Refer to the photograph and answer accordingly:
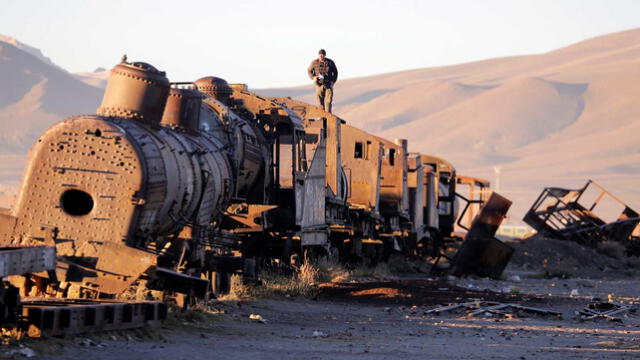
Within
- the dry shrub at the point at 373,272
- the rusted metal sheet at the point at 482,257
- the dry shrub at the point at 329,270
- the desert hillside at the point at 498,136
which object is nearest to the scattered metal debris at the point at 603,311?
the dry shrub at the point at 329,270

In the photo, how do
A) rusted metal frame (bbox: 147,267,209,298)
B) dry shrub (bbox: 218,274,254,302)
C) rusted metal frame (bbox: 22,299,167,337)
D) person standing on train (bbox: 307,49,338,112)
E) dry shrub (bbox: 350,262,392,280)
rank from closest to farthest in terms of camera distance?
rusted metal frame (bbox: 22,299,167,337) < rusted metal frame (bbox: 147,267,209,298) < dry shrub (bbox: 218,274,254,302) < person standing on train (bbox: 307,49,338,112) < dry shrub (bbox: 350,262,392,280)

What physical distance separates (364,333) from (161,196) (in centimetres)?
319

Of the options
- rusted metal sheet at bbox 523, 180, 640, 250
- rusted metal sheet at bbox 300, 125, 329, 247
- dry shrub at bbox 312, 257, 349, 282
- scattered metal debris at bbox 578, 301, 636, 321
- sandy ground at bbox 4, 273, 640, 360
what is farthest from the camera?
rusted metal sheet at bbox 523, 180, 640, 250

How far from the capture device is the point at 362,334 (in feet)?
48.2

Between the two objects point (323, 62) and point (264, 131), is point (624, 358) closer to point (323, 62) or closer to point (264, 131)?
point (264, 131)

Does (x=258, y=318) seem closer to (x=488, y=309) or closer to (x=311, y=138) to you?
(x=488, y=309)

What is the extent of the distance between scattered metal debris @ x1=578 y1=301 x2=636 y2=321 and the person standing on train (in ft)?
28.1

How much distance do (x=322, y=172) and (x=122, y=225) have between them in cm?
982

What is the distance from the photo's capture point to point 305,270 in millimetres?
22266

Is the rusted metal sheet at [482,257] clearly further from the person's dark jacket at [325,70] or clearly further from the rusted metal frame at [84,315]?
the rusted metal frame at [84,315]

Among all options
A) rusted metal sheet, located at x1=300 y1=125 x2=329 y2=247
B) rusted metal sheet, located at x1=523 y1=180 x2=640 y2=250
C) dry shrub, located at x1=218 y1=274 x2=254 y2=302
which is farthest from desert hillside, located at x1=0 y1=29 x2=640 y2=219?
dry shrub, located at x1=218 y1=274 x2=254 y2=302

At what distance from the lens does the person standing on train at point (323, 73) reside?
26.8 m

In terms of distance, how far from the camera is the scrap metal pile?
12336 millimetres

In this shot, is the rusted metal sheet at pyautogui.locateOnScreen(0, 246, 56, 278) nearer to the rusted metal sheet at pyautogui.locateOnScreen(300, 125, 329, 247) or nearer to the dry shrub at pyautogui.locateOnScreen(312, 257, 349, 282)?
the rusted metal sheet at pyautogui.locateOnScreen(300, 125, 329, 247)
